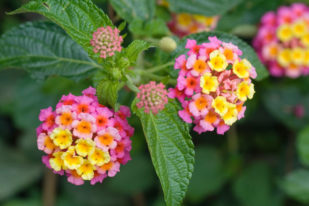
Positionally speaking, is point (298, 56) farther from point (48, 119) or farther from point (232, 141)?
point (48, 119)

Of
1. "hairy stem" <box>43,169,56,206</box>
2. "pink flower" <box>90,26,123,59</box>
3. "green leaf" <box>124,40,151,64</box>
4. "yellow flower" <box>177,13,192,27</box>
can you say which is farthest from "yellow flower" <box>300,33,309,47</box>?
"hairy stem" <box>43,169,56,206</box>

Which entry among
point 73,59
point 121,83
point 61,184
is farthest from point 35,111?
point 121,83

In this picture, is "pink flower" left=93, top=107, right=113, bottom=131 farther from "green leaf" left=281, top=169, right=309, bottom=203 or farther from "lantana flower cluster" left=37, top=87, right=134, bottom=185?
"green leaf" left=281, top=169, right=309, bottom=203

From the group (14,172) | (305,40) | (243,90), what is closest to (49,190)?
(14,172)

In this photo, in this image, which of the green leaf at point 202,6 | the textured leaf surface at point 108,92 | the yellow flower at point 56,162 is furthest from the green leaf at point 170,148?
the green leaf at point 202,6

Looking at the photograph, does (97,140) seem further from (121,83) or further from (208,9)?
(208,9)

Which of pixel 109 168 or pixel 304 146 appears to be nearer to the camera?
pixel 109 168
